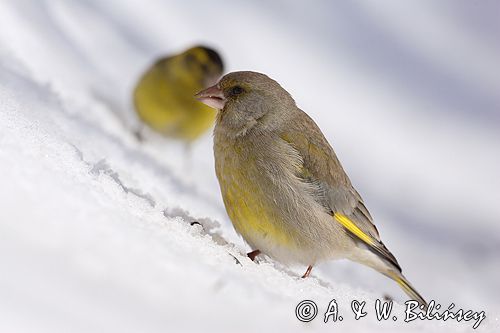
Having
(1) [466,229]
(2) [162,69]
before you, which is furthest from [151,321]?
(1) [466,229]

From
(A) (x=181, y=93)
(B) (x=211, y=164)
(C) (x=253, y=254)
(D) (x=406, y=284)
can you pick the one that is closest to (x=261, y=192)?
(C) (x=253, y=254)

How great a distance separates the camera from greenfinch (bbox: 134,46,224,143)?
560 cm

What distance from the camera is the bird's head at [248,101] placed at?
3.19m

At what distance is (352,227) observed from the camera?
3184 mm

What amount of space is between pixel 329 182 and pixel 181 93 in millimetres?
2637

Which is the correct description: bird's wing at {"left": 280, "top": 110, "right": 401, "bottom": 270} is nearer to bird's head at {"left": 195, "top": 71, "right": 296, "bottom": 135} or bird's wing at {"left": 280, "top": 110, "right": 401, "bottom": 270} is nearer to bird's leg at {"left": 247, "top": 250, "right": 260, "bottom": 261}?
bird's head at {"left": 195, "top": 71, "right": 296, "bottom": 135}

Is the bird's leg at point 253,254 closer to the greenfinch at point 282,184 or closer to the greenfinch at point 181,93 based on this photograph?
the greenfinch at point 282,184

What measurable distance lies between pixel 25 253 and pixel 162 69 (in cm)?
401

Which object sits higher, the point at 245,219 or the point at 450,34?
the point at 450,34

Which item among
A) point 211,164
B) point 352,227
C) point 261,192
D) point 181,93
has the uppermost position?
point 181,93

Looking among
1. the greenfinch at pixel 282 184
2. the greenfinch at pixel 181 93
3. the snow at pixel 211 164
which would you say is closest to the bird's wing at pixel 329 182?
the greenfinch at pixel 282 184

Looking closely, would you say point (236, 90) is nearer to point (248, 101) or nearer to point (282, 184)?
point (248, 101)

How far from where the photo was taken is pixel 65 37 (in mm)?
6297

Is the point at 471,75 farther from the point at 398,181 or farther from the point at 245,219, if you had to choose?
the point at 245,219
